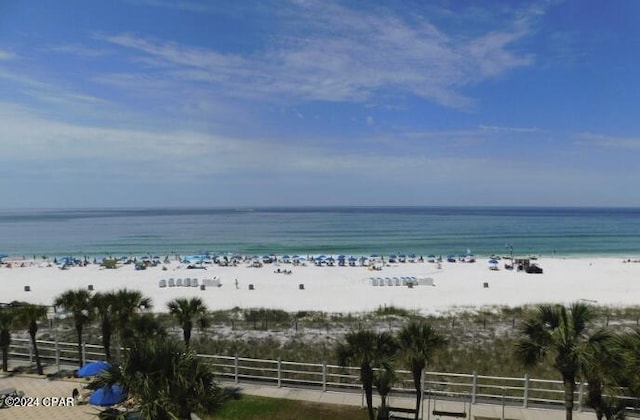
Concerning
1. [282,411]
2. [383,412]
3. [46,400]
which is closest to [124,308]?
[46,400]

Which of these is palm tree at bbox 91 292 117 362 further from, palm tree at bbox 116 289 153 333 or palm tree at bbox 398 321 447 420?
palm tree at bbox 398 321 447 420

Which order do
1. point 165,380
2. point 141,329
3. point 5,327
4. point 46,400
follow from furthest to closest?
1. point 5,327
2. point 141,329
3. point 46,400
4. point 165,380

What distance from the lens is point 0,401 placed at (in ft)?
44.1

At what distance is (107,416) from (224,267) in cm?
4669

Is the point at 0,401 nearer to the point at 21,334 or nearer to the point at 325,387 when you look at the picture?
the point at 325,387

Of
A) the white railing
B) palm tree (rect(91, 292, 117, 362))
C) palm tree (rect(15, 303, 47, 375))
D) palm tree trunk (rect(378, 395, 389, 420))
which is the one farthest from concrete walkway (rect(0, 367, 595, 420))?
palm tree (rect(91, 292, 117, 362))

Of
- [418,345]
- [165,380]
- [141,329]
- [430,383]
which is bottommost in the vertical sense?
[430,383]

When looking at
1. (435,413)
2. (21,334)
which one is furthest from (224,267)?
(435,413)

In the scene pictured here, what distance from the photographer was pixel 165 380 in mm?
7992

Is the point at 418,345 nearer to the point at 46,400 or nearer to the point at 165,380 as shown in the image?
the point at 165,380

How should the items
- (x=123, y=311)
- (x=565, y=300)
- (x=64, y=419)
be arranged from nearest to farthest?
(x=64, y=419) → (x=123, y=311) → (x=565, y=300)

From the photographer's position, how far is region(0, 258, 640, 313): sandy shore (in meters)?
33.2

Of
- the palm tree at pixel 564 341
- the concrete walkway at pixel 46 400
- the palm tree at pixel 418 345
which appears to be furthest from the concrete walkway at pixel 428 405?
the concrete walkway at pixel 46 400

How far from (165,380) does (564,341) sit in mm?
8405
